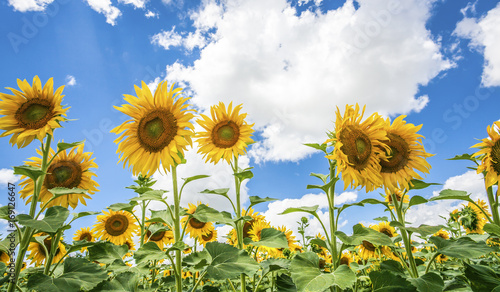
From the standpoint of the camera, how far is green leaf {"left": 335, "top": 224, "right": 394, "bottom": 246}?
214 cm

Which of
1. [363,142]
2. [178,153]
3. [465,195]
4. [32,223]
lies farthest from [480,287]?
[32,223]

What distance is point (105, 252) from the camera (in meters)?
2.56

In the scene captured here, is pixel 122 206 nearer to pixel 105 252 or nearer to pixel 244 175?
pixel 105 252

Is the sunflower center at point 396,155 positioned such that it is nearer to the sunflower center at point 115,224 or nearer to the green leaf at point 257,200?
the green leaf at point 257,200

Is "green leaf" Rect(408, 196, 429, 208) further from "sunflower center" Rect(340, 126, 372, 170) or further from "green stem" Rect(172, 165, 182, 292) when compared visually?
"green stem" Rect(172, 165, 182, 292)

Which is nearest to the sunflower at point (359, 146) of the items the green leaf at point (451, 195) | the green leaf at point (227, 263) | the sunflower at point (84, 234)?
the green leaf at point (451, 195)

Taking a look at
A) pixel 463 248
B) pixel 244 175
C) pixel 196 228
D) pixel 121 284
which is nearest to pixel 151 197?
pixel 121 284

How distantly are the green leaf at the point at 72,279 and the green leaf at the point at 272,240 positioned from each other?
123cm

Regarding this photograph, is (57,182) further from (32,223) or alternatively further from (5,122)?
(32,223)

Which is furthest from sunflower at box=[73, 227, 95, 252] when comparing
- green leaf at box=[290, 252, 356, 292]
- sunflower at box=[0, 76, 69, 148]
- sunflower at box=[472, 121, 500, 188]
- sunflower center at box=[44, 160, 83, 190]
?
sunflower at box=[472, 121, 500, 188]

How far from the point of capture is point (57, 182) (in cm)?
336

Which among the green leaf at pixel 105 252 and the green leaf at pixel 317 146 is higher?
the green leaf at pixel 317 146

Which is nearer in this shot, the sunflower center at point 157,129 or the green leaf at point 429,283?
the green leaf at point 429,283

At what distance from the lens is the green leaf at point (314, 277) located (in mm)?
1820
